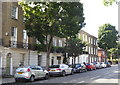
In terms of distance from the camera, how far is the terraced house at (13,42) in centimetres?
2488

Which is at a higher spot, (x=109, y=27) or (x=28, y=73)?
(x=109, y=27)

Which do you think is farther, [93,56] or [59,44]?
[93,56]

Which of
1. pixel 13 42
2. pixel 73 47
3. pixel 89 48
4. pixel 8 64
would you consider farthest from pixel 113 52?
pixel 8 64

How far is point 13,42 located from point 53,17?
6.73 meters

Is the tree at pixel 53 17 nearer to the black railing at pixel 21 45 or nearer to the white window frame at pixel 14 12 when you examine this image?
the white window frame at pixel 14 12

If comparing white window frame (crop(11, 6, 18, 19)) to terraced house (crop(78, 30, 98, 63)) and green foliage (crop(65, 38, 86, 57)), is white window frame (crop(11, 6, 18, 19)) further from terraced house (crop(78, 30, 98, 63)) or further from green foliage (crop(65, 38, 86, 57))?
terraced house (crop(78, 30, 98, 63))

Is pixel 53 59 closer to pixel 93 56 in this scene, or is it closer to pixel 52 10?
pixel 52 10

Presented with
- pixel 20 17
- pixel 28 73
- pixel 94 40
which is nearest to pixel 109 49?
pixel 94 40

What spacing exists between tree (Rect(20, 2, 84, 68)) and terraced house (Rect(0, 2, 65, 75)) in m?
2.70

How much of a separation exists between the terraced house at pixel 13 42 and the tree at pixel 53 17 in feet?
8.86

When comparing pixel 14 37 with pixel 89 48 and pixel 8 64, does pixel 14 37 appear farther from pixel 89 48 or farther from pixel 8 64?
pixel 89 48

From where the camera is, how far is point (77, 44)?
36500 millimetres

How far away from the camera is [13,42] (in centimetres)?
2623

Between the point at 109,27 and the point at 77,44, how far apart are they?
3497 centimetres
